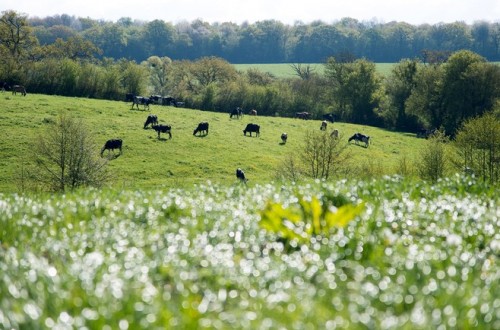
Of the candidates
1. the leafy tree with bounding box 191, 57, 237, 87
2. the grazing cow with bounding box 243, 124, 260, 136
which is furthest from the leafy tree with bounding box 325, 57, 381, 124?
the grazing cow with bounding box 243, 124, 260, 136

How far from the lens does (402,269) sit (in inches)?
322

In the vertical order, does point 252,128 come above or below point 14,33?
below

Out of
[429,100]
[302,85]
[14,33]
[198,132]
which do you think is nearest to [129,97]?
[198,132]

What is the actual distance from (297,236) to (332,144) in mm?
39940

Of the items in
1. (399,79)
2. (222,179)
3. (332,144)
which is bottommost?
(222,179)

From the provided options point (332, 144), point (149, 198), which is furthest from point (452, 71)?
point (149, 198)

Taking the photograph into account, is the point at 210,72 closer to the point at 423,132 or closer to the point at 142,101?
the point at 142,101

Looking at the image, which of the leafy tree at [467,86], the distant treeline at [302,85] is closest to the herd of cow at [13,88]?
the distant treeline at [302,85]

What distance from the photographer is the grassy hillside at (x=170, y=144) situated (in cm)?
5228

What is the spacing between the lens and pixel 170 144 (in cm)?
6119

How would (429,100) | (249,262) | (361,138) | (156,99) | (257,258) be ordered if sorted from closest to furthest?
1. (249,262)
2. (257,258)
3. (361,138)
4. (429,100)
5. (156,99)

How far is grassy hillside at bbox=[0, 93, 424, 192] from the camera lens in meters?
52.3

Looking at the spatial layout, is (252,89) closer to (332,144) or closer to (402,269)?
(332,144)

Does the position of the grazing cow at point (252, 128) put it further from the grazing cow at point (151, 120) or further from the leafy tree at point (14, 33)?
the leafy tree at point (14, 33)
